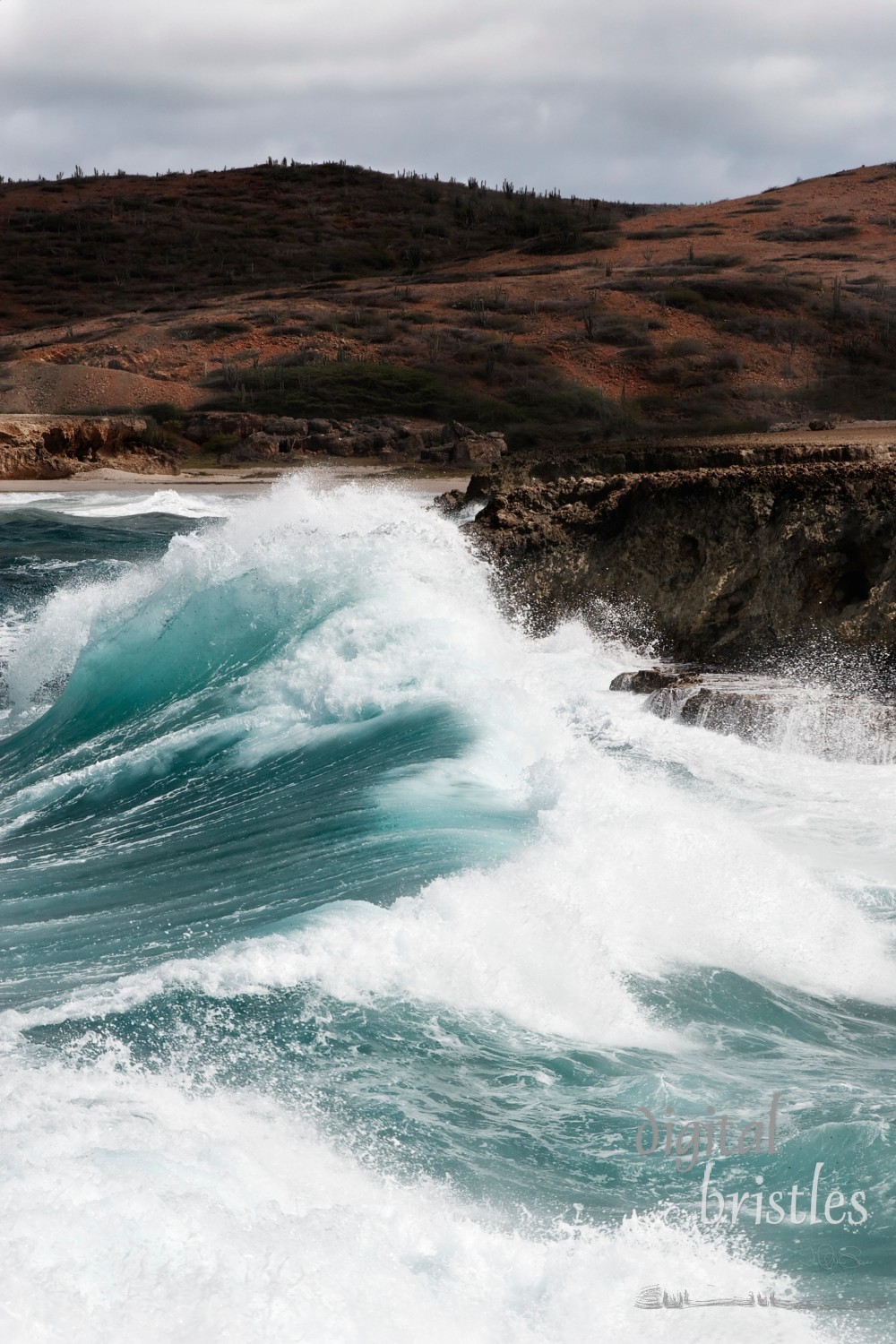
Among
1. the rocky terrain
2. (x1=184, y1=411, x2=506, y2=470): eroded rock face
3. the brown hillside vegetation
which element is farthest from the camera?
the brown hillside vegetation

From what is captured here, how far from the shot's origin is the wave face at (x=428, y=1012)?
10.1 ft

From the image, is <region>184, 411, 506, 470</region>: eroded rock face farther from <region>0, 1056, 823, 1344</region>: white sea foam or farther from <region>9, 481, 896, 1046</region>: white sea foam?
<region>0, 1056, 823, 1344</region>: white sea foam

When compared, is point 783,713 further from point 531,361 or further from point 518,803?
point 531,361

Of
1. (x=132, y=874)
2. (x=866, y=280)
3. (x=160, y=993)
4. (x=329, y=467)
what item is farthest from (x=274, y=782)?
(x=866, y=280)

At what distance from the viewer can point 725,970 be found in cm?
495

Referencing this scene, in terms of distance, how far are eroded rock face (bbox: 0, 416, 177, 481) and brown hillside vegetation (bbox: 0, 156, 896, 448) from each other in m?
5.42

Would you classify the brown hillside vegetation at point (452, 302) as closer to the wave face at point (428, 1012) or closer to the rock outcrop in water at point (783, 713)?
the rock outcrop in water at point (783, 713)

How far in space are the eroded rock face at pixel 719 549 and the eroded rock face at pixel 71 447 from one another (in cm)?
2126

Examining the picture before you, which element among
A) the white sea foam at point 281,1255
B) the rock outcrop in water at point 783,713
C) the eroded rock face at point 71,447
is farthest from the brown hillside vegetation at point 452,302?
the white sea foam at point 281,1255

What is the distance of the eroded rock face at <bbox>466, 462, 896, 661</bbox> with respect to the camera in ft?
31.1

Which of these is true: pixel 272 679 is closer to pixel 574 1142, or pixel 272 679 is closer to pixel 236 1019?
pixel 236 1019

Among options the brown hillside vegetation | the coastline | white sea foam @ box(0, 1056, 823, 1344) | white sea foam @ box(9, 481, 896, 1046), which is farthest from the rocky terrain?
white sea foam @ box(0, 1056, 823, 1344)

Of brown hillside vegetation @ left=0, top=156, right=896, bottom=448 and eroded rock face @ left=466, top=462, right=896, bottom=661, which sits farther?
brown hillside vegetation @ left=0, top=156, right=896, bottom=448

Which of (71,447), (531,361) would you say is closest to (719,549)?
(71,447)
